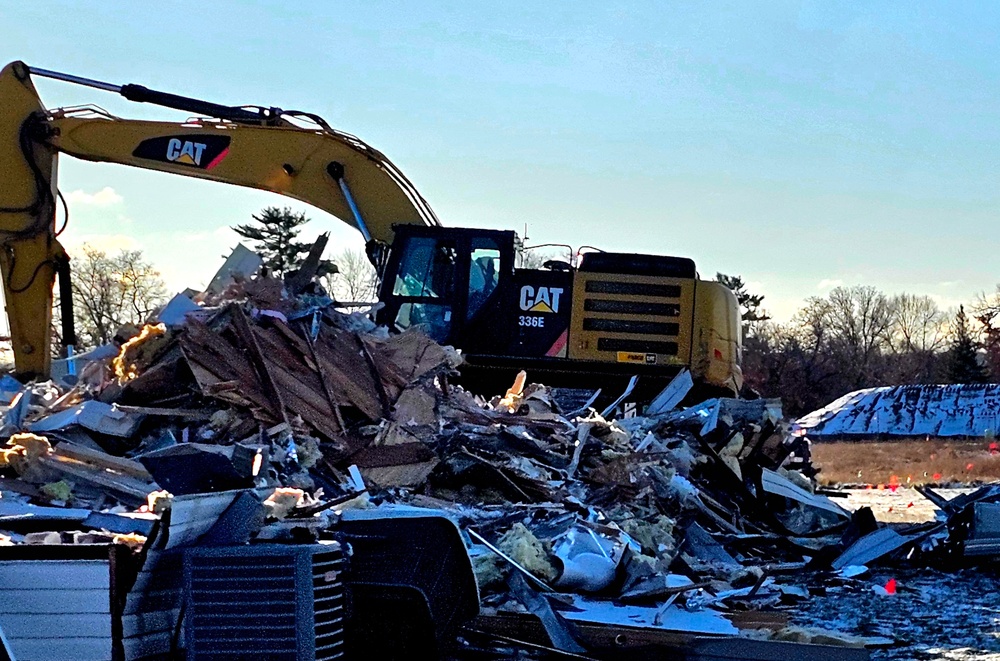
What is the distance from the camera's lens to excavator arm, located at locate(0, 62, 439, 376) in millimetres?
13234

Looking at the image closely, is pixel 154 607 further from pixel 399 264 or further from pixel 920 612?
pixel 399 264

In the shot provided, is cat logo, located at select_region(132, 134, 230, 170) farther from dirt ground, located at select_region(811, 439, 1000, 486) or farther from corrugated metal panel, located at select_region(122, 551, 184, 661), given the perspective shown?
dirt ground, located at select_region(811, 439, 1000, 486)

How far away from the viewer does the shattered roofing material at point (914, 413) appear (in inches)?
1430

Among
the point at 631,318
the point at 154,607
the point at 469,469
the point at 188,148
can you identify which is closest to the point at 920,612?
the point at 469,469

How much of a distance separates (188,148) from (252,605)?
10741 mm

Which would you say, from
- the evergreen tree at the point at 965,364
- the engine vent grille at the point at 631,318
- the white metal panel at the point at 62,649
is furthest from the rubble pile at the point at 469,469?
the evergreen tree at the point at 965,364

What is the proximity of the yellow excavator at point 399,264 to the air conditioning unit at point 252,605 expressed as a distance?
9.16m

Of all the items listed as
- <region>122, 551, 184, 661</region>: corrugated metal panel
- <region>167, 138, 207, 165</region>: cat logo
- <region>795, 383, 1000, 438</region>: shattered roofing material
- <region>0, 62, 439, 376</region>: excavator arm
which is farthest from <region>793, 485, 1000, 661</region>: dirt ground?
<region>795, 383, 1000, 438</region>: shattered roofing material

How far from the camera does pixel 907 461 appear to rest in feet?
93.1

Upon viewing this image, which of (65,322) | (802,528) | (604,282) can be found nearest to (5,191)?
(65,322)

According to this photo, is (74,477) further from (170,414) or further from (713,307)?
(713,307)

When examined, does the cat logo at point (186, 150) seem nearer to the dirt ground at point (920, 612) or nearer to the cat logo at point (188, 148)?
the cat logo at point (188, 148)

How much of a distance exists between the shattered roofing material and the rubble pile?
26034 mm

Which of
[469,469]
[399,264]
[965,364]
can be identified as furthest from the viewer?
[965,364]
